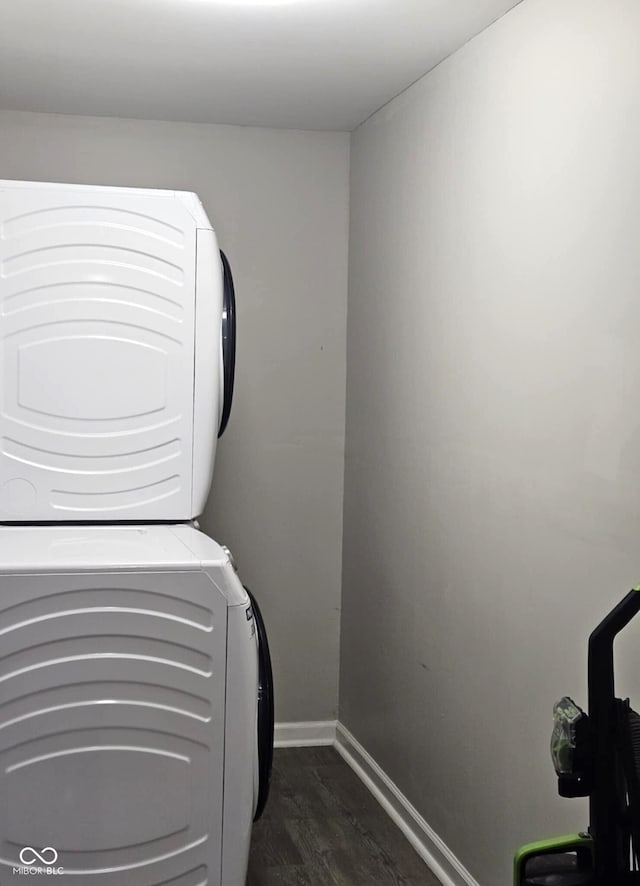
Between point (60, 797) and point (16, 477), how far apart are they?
37.2 inches

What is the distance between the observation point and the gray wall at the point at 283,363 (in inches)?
156

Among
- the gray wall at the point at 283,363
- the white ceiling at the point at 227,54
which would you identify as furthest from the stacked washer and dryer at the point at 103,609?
the gray wall at the point at 283,363

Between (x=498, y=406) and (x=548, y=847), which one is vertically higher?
(x=498, y=406)

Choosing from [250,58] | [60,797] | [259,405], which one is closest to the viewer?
[60,797]

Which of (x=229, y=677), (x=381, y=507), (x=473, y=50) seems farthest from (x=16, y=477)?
(x=473, y=50)

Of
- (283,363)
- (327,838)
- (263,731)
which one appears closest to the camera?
(263,731)

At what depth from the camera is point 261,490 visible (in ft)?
13.4

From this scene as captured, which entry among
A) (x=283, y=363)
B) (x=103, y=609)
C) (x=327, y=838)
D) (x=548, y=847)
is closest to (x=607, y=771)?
(x=548, y=847)

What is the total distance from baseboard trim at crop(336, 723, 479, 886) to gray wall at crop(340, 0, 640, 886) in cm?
4

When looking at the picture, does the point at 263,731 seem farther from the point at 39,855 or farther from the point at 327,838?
the point at 327,838

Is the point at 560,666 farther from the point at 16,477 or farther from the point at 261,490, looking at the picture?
the point at 261,490

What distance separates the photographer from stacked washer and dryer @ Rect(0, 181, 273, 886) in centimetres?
227

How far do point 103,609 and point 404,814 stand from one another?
1.52 m

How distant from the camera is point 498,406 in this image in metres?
2.66
